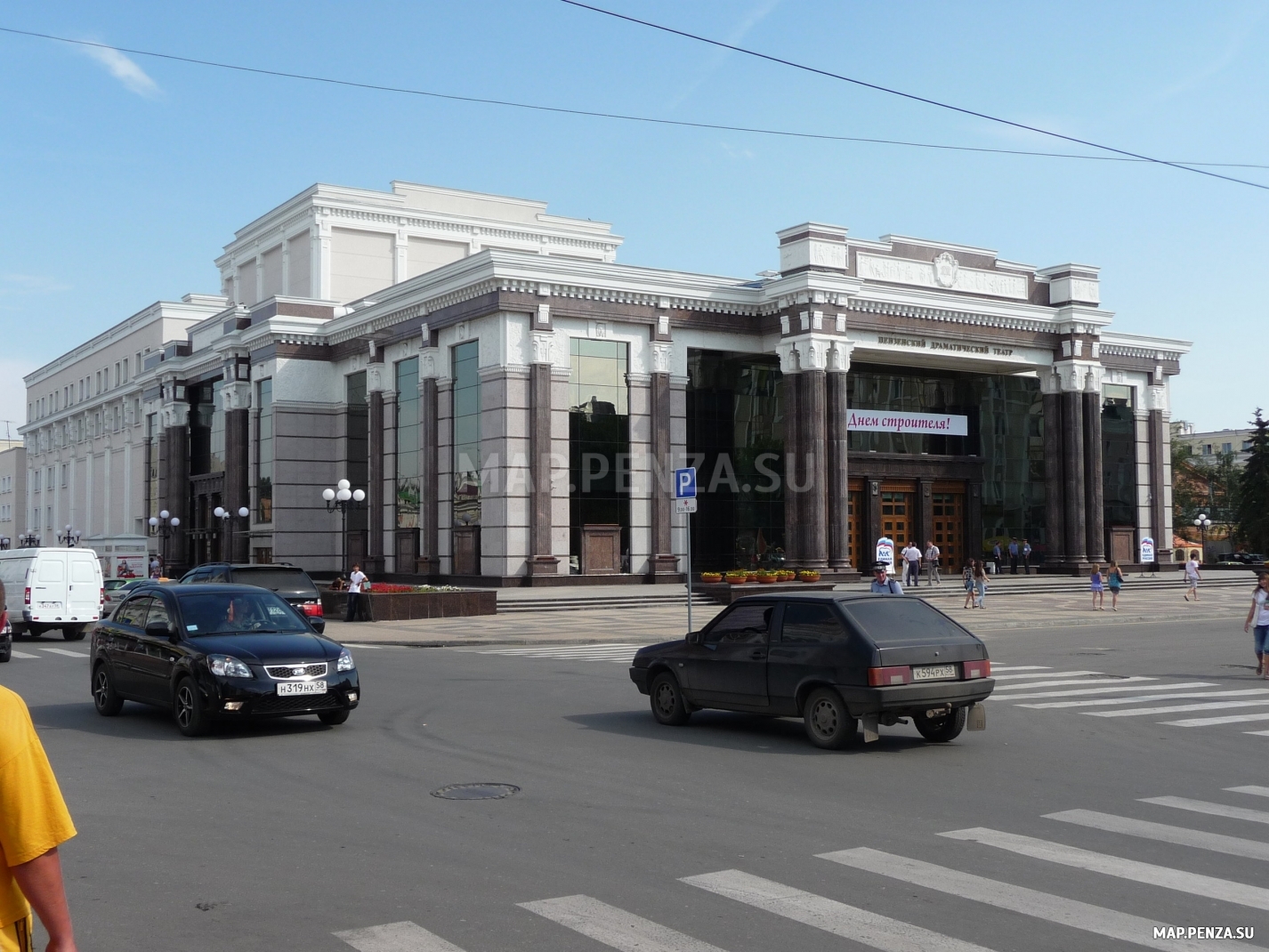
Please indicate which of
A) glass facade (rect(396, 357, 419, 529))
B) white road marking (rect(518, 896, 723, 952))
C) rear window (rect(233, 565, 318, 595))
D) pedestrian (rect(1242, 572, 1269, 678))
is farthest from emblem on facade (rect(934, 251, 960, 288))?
white road marking (rect(518, 896, 723, 952))

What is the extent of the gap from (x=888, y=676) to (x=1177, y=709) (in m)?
5.32

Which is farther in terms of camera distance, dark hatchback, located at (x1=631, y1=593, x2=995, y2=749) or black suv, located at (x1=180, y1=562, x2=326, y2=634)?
black suv, located at (x1=180, y1=562, x2=326, y2=634)

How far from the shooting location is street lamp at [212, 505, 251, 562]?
175ft

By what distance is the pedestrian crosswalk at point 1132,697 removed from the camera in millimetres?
14367

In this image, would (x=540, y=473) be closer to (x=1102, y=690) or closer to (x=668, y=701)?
(x=1102, y=690)

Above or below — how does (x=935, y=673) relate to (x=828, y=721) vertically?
above

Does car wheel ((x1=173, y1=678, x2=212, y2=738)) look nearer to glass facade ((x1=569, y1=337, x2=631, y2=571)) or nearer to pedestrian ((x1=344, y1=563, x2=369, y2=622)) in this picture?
pedestrian ((x1=344, y1=563, x2=369, y2=622))

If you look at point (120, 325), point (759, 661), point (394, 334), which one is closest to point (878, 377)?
point (394, 334)

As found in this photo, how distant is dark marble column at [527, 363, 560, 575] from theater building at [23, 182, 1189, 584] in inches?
3.7

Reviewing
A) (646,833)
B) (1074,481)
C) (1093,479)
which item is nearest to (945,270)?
(1074,481)

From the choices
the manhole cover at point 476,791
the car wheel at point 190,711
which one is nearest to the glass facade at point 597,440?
the car wheel at point 190,711

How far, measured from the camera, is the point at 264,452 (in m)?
54.2

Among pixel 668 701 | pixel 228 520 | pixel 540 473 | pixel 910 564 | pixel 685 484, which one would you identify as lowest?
pixel 668 701

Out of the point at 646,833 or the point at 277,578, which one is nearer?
the point at 646,833
